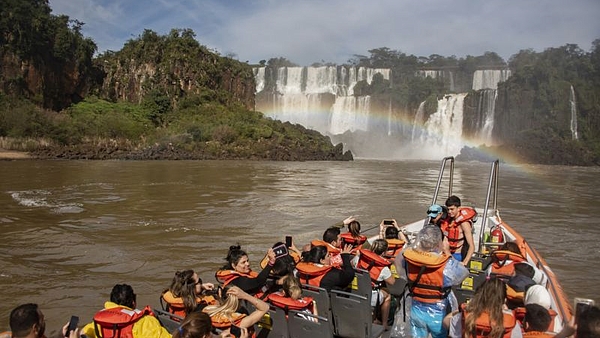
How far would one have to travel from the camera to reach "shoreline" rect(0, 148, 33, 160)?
120ft

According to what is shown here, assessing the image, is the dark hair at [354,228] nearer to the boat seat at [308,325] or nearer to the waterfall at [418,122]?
the boat seat at [308,325]

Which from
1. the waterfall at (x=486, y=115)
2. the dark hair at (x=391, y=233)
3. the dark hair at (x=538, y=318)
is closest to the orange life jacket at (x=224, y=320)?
the dark hair at (x=538, y=318)

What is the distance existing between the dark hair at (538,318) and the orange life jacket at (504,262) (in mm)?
1203

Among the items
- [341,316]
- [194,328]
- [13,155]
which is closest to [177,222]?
[341,316]

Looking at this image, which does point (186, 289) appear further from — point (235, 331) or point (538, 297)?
point (538, 297)

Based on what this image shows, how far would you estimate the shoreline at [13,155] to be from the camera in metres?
36.7

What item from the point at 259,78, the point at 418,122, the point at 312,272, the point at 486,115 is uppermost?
the point at 259,78

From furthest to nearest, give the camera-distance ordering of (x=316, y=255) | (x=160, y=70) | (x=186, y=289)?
(x=160, y=70)
(x=316, y=255)
(x=186, y=289)

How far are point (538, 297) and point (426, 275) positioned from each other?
2.73 feet

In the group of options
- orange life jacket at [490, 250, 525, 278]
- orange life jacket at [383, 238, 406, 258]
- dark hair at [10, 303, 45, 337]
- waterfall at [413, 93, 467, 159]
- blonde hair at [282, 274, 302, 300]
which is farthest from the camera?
waterfall at [413, 93, 467, 159]

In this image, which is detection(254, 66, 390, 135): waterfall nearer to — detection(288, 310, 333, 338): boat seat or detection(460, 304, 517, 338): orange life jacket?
detection(288, 310, 333, 338): boat seat

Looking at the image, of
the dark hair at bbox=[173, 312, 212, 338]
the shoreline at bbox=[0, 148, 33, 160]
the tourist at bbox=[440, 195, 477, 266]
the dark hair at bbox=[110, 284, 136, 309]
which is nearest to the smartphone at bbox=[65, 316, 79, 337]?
the dark hair at bbox=[110, 284, 136, 309]

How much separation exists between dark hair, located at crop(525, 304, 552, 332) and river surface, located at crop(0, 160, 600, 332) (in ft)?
17.6

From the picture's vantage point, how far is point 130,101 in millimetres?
61844
